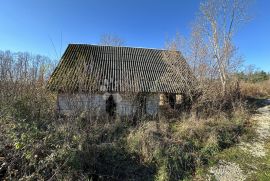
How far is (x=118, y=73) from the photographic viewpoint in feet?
43.7

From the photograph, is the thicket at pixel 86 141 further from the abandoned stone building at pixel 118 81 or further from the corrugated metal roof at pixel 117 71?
the corrugated metal roof at pixel 117 71

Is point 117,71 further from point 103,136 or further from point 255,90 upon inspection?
point 255,90

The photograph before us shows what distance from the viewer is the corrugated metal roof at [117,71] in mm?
11464

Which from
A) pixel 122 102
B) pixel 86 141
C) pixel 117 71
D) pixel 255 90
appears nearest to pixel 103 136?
pixel 86 141

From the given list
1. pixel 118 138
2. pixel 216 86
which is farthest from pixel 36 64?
pixel 216 86

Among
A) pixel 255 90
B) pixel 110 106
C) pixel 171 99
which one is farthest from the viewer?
pixel 255 90

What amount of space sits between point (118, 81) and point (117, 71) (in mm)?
1099

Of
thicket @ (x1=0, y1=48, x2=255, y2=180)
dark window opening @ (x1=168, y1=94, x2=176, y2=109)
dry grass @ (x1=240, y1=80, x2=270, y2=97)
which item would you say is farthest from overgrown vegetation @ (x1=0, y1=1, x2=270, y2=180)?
dry grass @ (x1=240, y1=80, x2=270, y2=97)

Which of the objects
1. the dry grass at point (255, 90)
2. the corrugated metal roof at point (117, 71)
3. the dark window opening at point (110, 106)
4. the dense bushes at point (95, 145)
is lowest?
the dense bushes at point (95, 145)

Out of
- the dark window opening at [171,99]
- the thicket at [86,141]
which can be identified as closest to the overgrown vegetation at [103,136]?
the thicket at [86,141]

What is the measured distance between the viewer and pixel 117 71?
13.5 m

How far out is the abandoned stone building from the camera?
10961 millimetres

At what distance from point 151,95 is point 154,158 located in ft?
20.5

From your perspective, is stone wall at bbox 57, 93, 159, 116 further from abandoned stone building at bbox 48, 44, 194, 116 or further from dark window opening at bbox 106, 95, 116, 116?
dark window opening at bbox 106, 95, 116, 116
